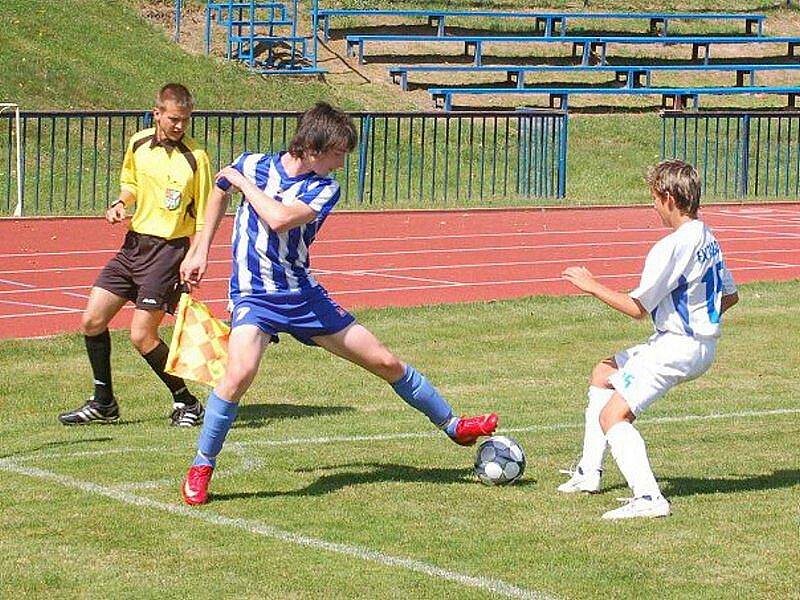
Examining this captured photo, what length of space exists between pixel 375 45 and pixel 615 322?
2291 cm

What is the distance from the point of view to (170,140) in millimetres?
9570

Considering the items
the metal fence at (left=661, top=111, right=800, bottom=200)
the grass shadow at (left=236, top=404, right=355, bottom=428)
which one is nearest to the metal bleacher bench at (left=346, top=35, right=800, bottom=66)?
the metal fence at (left=661, top=111, right=800, bottom=200)

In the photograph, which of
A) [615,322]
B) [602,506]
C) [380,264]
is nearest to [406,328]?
[615,322]

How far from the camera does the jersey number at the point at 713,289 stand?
7.21m

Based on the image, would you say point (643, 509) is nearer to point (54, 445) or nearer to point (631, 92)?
point (54, 445)

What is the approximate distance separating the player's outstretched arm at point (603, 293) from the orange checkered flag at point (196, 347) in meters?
2.70

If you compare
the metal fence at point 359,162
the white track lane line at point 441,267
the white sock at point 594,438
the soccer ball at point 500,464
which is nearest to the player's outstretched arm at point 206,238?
the soccer ball at point 500,464

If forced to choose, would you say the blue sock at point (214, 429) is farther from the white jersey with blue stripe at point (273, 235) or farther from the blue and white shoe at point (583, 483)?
the blue and white shoe at point (583, 483)

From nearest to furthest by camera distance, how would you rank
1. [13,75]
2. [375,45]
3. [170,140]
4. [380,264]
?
[170,140] → [380,264] → [13,75] → [375,45]

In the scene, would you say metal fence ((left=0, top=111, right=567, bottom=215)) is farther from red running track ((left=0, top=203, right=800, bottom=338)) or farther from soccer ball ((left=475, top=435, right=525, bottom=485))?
soccer ball ((left=475, top=435, right=525, bottom=485))

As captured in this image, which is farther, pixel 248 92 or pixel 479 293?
pixel 248 92

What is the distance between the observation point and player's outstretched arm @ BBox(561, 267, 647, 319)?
6.84 metres

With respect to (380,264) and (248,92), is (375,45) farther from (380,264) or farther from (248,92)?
(380,264)

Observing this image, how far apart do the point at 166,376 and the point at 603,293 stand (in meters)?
3.65
